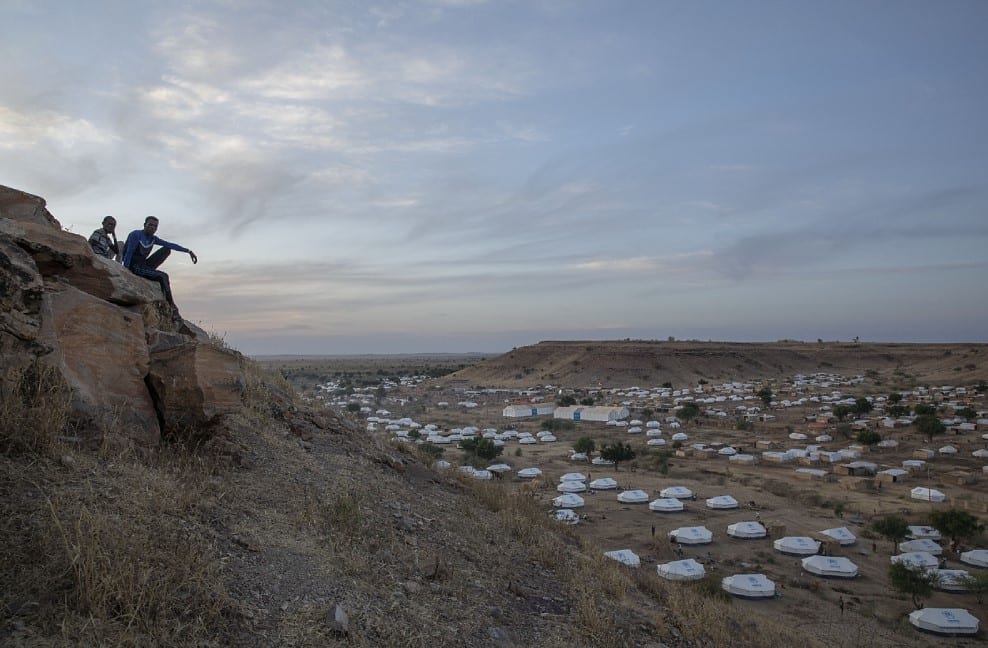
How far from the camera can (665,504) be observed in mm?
20797

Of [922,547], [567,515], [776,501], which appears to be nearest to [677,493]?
[776,501]

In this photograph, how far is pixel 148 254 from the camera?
742 centimetres

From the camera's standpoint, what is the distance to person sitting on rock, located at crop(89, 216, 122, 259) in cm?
753

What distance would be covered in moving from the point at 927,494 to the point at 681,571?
13.6m

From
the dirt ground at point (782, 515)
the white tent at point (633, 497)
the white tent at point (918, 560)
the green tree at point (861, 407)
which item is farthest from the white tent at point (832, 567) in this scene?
the green tree at point (861, 407)

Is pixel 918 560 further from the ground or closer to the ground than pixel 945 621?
further from the ground

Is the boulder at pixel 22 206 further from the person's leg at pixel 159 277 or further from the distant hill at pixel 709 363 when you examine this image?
the distant hill at pixel 709 363

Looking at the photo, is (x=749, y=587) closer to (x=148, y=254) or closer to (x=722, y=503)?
(x=722, y=503)

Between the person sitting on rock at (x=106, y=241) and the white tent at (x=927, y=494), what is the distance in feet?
83.4

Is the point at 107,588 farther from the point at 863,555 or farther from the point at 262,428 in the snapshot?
the point at 863,555

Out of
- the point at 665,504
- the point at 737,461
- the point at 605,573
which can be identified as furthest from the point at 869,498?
the point at 605,573

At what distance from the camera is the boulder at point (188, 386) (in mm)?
5395

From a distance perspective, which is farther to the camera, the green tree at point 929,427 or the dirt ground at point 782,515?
the green tree at point 929,427

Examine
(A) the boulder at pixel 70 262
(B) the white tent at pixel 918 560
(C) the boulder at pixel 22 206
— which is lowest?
(B) the white tent at pixel 918 560
